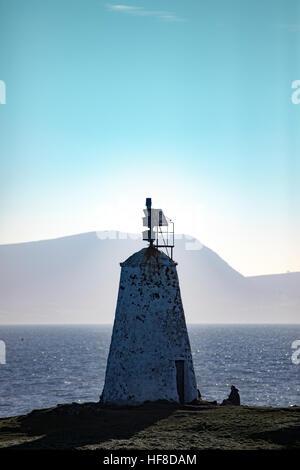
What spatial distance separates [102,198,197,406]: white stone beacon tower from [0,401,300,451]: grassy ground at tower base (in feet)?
2.23

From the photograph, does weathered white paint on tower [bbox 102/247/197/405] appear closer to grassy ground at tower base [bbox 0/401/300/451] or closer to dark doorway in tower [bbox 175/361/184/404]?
dark doorway in tower [bbox 175/361/184/404]

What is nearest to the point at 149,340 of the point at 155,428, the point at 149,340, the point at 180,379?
the point at 149,340

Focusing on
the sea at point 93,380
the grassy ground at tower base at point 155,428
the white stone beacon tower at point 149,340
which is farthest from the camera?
the sea at point 93,380

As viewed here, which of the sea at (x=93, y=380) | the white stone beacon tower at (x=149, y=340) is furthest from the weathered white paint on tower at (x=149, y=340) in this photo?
the sea at (x=93, y=380)

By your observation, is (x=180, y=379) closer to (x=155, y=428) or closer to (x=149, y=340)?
(x=149, y=340)

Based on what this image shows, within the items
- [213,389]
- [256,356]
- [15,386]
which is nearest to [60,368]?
[15,386]

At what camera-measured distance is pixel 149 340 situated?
82.6 ft

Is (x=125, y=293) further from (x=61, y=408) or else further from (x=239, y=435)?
Result: (x=239, y=435)

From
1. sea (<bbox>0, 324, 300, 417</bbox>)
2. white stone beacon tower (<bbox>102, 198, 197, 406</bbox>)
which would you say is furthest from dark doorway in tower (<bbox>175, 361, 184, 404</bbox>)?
sea (<bbox>0, 324, 300, 417</bbox>)

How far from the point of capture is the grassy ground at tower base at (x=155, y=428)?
18656 millimetres

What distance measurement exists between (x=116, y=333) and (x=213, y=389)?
43.4m

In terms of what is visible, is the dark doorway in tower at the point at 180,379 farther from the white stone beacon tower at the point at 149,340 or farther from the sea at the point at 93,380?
the sea at the point at 93,380

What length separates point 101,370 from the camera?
90.2 metres

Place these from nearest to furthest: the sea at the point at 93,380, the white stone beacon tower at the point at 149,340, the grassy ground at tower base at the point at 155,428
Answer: the grassy ground at tower base at the point at 155,428
the white stone beacon tower at the point at 149,340
the sea at the point at 93,380
